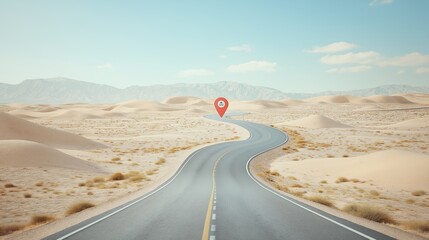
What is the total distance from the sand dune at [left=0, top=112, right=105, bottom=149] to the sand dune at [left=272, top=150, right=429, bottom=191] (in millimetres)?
37991

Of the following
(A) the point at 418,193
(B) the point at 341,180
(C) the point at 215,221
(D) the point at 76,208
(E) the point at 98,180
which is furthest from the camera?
(B) the point at 341,180

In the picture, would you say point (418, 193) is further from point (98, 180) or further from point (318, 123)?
point (318, 123)

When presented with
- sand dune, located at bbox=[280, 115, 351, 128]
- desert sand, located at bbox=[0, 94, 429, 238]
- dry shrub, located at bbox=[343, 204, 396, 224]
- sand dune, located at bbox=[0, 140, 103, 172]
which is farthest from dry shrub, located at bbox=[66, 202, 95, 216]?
sand dune, located at bbox=[280, 115, 351, 128]

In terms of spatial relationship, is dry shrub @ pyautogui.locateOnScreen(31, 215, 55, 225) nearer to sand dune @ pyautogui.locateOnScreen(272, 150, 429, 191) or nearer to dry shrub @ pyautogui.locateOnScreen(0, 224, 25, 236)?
dry shrub @ pyautogui.locateOnScreen(0, 224, 25, 236)

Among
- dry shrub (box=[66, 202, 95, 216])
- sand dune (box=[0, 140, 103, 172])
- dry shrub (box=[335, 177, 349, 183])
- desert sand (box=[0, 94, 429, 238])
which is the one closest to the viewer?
dry shrub (box=[66, 202, 95, 216])

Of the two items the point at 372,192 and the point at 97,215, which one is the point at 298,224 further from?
the point at 372,192

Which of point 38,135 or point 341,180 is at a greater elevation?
point 38,135

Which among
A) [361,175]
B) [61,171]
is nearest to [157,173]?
[61,171]

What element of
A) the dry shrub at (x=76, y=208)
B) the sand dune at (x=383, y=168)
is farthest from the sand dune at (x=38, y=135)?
the dry shrub at (x=76, y=208)

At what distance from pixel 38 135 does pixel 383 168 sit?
58167mm

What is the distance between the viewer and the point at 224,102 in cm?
5534

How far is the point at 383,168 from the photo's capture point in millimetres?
33188

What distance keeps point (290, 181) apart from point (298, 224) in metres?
21.6

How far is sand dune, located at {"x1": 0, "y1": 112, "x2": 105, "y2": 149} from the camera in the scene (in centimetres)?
5188
